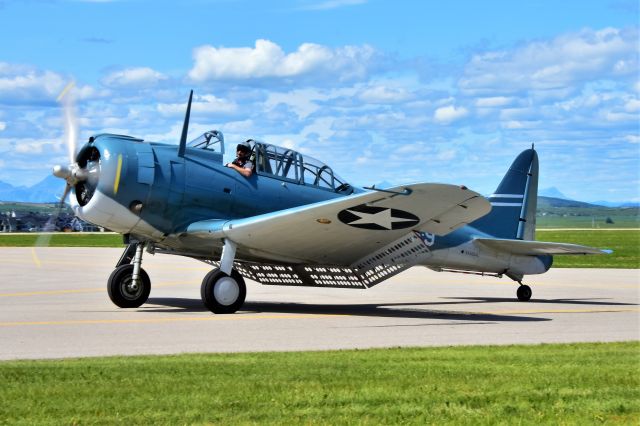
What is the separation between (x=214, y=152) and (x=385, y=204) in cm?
317

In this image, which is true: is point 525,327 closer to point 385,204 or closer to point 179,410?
point 385,204

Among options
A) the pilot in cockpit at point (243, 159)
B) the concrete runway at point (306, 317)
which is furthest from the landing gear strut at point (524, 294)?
the pilot in cockpit at point (243, 159)

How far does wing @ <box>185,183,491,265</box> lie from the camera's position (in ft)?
43.5

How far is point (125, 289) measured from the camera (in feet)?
50.0

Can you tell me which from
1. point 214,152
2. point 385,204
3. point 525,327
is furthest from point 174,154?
point 525,327

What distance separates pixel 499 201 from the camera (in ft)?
61.0

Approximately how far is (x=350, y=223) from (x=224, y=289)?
211 centimetres

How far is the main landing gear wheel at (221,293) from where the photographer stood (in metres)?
14.1

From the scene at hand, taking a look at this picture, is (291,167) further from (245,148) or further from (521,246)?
(521,246)

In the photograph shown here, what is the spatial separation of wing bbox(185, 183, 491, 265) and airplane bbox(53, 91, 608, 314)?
2 cm

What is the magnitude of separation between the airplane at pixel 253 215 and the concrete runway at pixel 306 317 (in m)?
0.62

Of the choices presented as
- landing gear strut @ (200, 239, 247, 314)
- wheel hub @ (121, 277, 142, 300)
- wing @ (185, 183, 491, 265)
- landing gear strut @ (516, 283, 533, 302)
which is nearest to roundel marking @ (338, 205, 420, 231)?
wing @ (185, 183, 491, 265)

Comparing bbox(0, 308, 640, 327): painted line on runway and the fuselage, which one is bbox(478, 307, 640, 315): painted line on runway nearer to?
bbox(0, 308, 640, 327): painted line on runway

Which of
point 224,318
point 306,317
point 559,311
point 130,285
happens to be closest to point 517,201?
point 559,311
